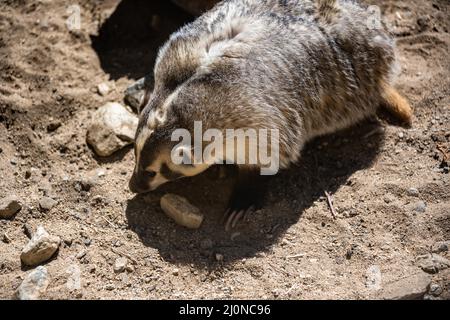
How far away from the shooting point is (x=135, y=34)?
300 centimetres

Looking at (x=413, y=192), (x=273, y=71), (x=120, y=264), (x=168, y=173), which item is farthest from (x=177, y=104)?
(x=413, y=192)

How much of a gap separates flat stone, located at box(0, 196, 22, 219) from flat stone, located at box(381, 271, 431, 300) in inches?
55.0

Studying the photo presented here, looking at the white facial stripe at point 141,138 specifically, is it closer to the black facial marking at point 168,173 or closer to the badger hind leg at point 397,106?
the black facial marking at point 168,173

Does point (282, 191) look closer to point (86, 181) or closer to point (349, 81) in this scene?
point (349, 81)

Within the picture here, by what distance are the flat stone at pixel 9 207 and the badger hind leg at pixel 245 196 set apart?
2.65ft

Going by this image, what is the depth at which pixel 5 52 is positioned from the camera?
2742mm

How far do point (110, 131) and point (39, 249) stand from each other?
2.03ft

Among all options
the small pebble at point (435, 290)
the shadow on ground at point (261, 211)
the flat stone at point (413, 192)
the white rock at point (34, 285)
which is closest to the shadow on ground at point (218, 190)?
the shadow on ground at point (261, 211)

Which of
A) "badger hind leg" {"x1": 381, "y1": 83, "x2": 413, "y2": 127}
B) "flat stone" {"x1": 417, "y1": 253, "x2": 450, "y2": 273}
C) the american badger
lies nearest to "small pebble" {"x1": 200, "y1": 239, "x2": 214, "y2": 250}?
the american badger

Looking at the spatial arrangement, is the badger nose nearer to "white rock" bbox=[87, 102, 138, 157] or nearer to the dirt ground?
the dirt ground

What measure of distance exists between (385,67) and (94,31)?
1.42 m

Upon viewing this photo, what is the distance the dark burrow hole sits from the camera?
2.89 m

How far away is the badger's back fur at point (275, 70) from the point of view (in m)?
2.17

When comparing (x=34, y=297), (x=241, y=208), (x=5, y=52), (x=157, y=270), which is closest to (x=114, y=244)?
(x=157, y=270)
